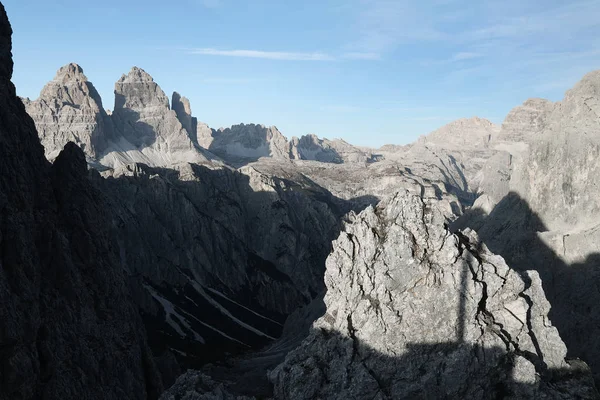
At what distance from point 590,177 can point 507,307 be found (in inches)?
1812

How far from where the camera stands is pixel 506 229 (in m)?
99.1

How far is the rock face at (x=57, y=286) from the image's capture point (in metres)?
68.2

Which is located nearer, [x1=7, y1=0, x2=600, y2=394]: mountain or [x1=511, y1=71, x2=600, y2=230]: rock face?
[x1=7, y1=0, x2=600, y2=394]: mountain

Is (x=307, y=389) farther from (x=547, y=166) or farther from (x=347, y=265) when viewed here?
(x=547, y=166)

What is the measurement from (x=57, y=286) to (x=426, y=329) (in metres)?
55.5

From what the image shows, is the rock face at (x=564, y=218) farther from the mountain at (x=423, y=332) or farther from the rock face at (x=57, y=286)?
the rock face at (x=57, y=286)

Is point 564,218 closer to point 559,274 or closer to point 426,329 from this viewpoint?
point 559,274

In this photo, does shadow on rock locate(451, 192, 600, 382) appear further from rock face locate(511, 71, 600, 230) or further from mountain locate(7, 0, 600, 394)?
rock face locate(511, 71, 600, 230)

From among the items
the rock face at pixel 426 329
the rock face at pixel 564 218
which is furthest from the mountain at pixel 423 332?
the rock face at pixel 564 218

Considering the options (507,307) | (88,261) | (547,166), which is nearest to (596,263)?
(547,166)

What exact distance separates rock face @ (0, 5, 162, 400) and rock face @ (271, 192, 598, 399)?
33.1m

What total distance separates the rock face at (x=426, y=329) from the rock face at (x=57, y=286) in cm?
3312

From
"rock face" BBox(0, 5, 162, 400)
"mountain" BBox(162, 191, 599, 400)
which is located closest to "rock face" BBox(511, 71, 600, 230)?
"mountain" BBox(162, 191, 599, 400)

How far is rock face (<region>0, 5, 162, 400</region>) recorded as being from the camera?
224ft
